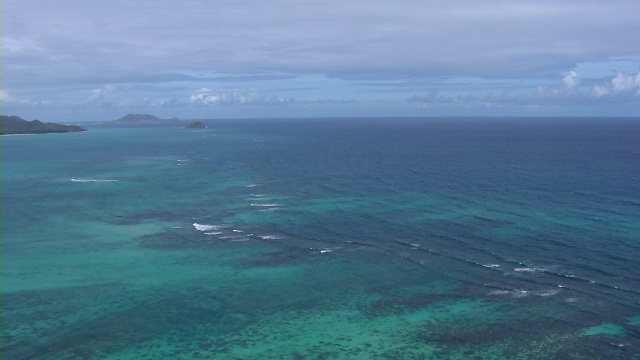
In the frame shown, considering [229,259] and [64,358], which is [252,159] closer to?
[229,259]

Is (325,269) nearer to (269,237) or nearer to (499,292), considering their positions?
(269,237)

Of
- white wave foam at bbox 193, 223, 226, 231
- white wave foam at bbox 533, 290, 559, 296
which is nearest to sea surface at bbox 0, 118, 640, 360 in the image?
white wave foam at bbox 533, 290, 559, 296

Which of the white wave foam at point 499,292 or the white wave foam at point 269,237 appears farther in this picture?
the white wave foam at point 269,237

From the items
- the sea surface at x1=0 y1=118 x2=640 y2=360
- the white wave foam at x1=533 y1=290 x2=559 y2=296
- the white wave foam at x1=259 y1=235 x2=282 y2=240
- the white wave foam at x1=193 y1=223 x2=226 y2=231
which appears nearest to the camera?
the sea surface at x1=0 y1=118 x2=640 y2=360

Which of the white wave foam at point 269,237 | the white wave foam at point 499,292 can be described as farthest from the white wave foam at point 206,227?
the white wave foam at point 499,292

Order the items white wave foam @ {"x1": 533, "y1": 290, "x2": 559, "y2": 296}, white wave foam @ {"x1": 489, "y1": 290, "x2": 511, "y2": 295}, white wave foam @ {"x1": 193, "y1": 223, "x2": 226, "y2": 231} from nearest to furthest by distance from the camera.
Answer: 1. white wave foam @ {"x1": 533, "y1": 290, "x2": 559, "y2": 296}
2. white wave foam @ {"x1": 489, "y1": 290, "x2": 511, "y2": 295}
3. white wave foam @ {"x1": 193, "y1": 223, "x2": 226, "y2": 231}

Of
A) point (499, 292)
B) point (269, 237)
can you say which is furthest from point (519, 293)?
point (269, 237)

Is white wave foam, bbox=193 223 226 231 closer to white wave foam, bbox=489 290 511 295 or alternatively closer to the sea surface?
the sea surface

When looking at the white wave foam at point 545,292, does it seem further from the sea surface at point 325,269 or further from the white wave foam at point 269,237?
the white wave foam at point 269,237

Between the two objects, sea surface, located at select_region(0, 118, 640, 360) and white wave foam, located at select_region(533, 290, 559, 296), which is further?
white wave foam, located at select_region(533, 290, 559, 296)
